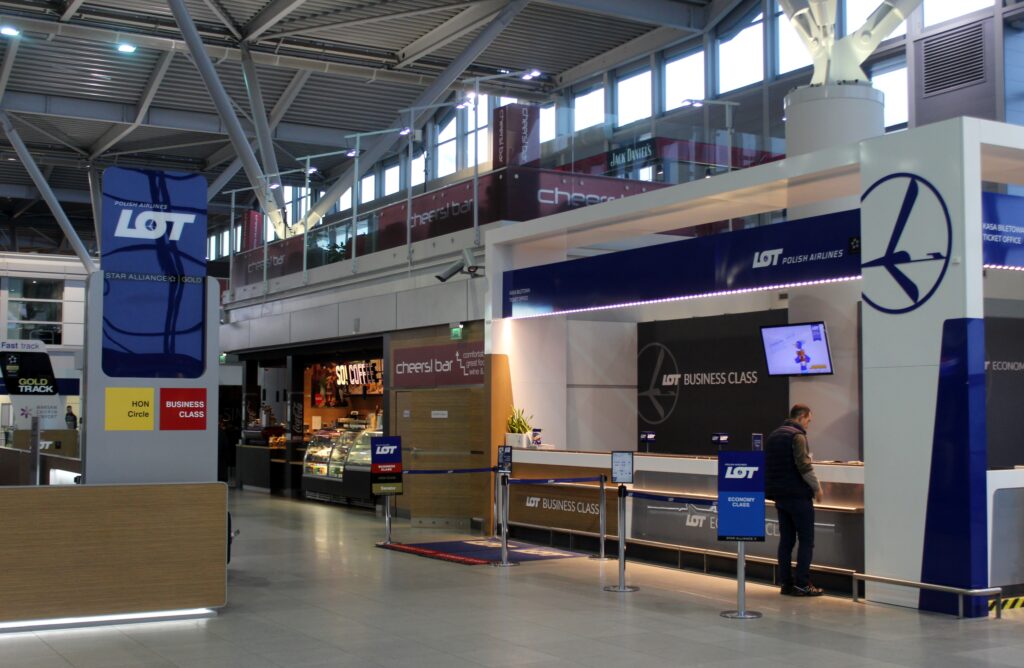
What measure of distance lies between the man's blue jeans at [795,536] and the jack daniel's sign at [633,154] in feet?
17.9

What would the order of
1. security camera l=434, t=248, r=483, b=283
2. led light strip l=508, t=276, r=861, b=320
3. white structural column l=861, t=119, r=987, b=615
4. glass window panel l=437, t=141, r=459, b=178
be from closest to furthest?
white structural column l=861, t=119, r=987, b=615 < led light strip l=508, t=276, r=861, b=320 < security camera l=434, t=248, r=483, b=283 < glass window panel l=437, t=141, r=459, b=178

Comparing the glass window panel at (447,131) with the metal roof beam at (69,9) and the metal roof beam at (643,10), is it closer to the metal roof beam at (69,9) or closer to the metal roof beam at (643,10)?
the metal roof beam at (643,10)

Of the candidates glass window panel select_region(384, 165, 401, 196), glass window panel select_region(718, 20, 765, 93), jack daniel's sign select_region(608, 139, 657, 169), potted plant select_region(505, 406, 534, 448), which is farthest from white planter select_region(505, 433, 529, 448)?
glass window panel select_region(384, 165, 401, 196)

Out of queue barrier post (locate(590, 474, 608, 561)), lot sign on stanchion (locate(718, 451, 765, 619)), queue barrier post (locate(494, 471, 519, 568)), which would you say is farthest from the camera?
queue barrier post (locate(590, 474, 608, 561))

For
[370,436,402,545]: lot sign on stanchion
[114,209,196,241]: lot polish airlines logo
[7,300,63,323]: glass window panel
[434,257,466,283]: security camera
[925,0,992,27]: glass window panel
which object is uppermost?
[925,0,992,27]: glass window panel

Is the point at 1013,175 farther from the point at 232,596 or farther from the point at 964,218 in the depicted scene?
the point at 232,596

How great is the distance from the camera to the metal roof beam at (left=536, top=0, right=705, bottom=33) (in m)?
20.6

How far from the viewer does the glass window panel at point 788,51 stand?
18.6m

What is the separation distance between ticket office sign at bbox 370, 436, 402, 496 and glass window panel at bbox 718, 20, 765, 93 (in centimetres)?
1092

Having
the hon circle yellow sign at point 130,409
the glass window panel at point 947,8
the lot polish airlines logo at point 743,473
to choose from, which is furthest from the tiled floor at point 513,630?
the glass window panel at point 947,8

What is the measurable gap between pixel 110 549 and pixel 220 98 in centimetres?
1447

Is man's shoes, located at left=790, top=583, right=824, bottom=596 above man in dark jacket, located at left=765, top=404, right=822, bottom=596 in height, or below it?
below

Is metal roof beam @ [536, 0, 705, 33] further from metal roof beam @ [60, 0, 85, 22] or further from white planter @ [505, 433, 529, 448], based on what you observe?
white planter @ [505, 433, 529, 448]

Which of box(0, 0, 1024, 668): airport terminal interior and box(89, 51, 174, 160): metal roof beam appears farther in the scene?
box(89, 51, 174, 160): metal roof beam
